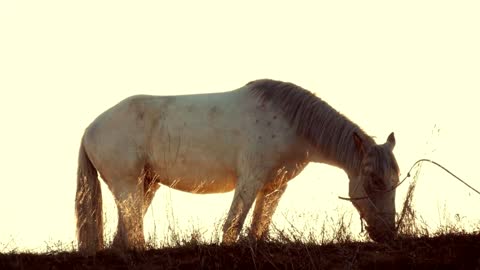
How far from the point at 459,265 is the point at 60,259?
2.93m

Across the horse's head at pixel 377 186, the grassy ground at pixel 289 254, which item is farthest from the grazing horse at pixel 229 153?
the grassy ground at pixel 289 254

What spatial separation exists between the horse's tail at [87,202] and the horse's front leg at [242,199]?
1.33 metres


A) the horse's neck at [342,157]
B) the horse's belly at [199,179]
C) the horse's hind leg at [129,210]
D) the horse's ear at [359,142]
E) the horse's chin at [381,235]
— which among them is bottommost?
the horse's chin at [381,235]

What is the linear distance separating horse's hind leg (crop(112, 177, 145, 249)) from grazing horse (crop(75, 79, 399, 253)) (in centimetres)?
Answer: 1

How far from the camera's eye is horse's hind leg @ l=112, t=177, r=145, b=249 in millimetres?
9016

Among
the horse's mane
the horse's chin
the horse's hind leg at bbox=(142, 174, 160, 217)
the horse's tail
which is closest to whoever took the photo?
the horse's chin

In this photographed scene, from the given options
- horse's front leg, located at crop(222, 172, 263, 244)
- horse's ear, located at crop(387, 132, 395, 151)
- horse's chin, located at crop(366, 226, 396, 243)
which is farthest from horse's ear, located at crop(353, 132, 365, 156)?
horse's front leg, located at crop(222, 172, 263, 244)

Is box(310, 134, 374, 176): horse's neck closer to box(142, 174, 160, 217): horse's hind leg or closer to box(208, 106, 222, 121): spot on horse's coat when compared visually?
box(208, 106, 222, 121): spot on horse's coat

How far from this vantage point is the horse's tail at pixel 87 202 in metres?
9.98

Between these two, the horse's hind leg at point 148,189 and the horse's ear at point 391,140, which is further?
the horse's hind leg at point 148,189

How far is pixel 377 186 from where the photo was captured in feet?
30.4

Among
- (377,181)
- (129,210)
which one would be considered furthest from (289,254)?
(129,210)

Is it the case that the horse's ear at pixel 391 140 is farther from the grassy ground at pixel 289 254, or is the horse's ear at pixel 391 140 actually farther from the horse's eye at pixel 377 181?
the grassy ground at pixel 289 254

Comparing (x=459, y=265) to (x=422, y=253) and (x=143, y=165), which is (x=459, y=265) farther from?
(x=143, y=165)
